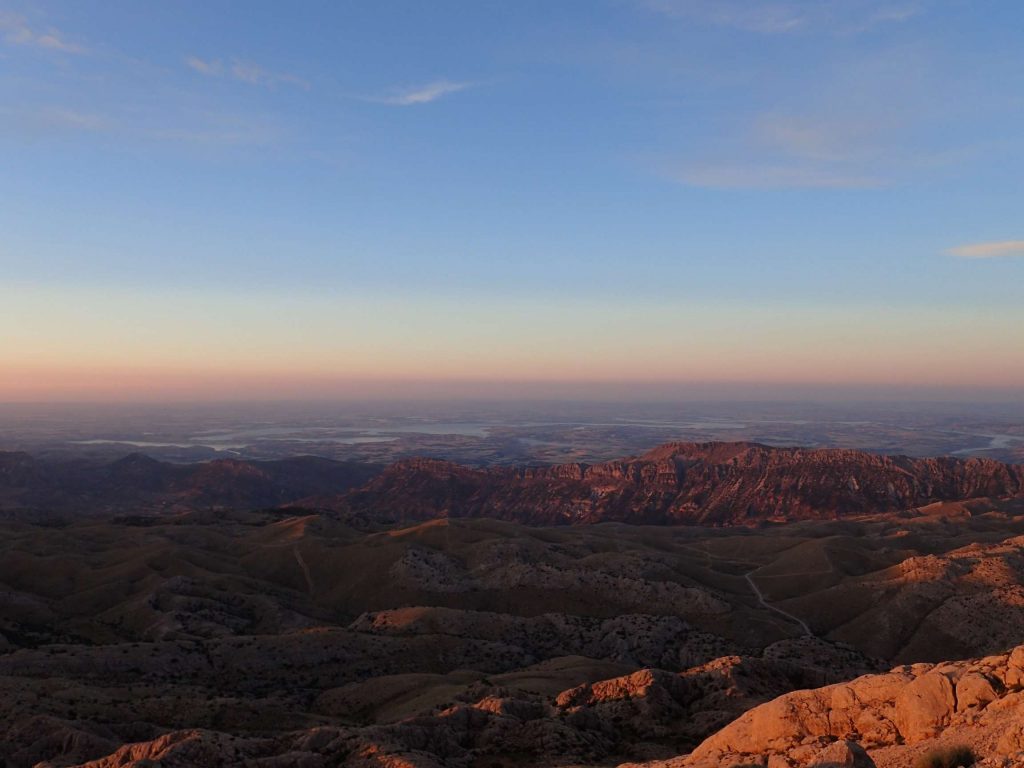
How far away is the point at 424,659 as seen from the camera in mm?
57719

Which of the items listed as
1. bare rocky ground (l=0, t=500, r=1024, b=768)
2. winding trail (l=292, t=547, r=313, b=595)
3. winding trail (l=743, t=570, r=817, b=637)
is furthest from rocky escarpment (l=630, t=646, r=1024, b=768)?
winding trail (l=292, t=547, r=313, b=595)

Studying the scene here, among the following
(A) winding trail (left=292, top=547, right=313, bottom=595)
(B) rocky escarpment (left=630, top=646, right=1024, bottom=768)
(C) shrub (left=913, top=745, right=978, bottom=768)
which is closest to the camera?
(C) shrub (left=913, top=745, right=978, bottom=768)

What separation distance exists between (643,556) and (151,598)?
54.2 metres

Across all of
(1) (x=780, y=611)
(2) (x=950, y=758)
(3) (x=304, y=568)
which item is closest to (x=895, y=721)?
(2) (x=950, y=758)

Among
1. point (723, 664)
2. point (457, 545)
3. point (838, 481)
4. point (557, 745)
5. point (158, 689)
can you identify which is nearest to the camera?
point (557, 745)

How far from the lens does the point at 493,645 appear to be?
60812 millimetres

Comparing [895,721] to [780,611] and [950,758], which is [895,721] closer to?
[950,758]

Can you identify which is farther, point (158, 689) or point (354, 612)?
point (354, 612)

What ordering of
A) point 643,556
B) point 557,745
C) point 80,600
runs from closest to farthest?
point 557,745 < point 80,600 < point 643,556

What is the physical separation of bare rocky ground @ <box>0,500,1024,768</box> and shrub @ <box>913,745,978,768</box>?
73 centimetres

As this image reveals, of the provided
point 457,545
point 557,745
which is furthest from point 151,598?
point 557,745

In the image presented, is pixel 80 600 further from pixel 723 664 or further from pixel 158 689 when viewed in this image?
pixel 723 664

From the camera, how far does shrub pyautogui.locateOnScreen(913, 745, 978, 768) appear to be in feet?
59.5

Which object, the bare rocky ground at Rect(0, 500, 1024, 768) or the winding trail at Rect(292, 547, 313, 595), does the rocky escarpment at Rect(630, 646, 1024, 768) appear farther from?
the winding trail at Rect(292, 547, 313, 595)
